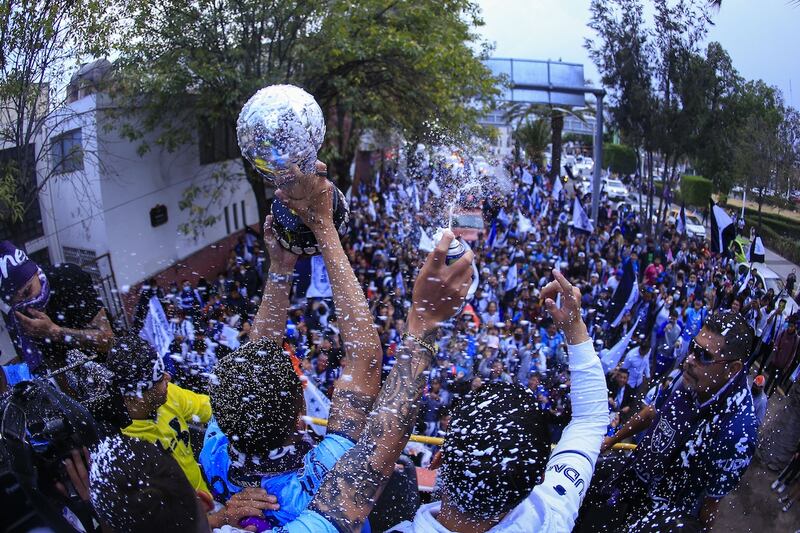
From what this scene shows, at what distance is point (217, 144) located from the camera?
13109 millimetres

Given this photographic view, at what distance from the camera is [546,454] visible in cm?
149

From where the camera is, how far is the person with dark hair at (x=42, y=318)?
294cm

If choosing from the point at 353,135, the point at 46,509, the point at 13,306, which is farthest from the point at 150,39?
the point at 46,509

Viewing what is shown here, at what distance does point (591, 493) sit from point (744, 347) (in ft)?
3.10

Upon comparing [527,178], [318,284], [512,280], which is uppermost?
[527,178]

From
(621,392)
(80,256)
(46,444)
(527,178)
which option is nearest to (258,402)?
(46,444)

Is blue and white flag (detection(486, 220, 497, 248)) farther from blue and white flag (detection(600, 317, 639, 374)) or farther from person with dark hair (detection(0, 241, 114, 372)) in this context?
person with dark hair (detection(0, 241, 114, 372))

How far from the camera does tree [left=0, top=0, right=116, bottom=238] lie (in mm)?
6094

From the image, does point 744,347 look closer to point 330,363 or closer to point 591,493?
point 591,493

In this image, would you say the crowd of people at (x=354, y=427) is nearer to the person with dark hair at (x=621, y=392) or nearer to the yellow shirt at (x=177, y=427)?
the yellow shirt at (x=177, y=427)

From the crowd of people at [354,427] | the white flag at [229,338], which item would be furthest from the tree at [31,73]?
the crowd of people at [354,427]

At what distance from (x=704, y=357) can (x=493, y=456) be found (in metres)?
1.72

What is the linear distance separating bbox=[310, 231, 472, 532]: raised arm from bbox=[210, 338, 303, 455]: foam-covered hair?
1.10ft

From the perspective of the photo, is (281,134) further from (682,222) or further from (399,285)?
(682,222)
